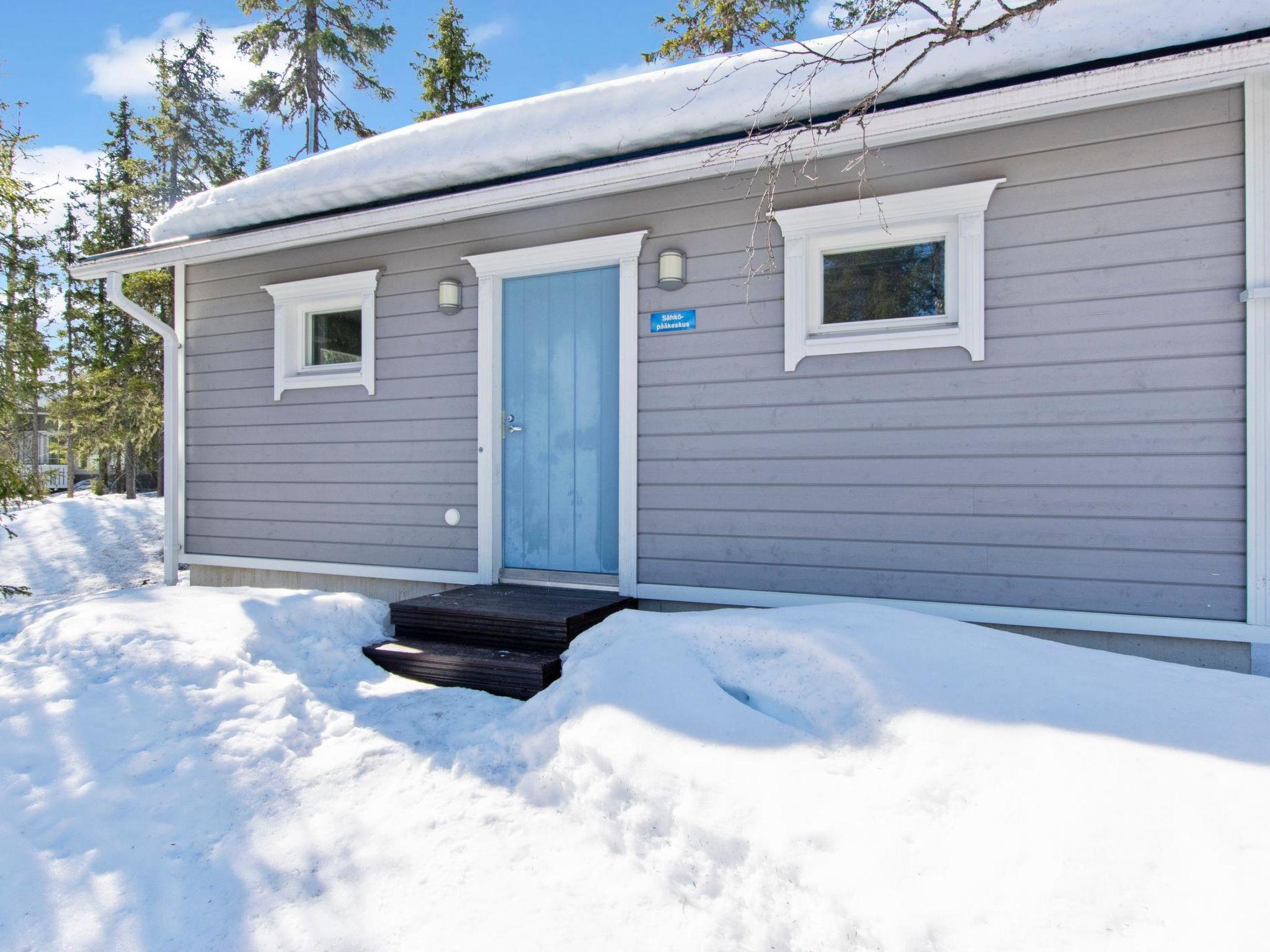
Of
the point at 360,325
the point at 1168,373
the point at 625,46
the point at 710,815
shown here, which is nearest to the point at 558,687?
the point at 710,815

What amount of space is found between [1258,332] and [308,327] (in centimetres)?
534

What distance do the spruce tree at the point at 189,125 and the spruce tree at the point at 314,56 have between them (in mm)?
2234

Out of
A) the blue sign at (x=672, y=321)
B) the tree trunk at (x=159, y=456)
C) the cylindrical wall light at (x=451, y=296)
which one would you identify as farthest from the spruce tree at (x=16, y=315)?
the tree trunk at (x=159, y=456)

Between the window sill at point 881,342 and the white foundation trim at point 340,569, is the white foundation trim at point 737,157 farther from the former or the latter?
the white foundation trim at point 340,569

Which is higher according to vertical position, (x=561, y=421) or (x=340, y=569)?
(x=561, y=421)

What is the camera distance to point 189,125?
13.6m

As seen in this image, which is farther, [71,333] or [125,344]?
[71,333]

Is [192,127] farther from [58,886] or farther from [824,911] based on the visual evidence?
[824,911]

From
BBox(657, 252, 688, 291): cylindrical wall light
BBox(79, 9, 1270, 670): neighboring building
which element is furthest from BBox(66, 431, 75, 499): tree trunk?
BBox(657, 252, 688, 291): cylindrical wall light

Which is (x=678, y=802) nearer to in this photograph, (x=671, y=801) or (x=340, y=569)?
(x=671, y=801)

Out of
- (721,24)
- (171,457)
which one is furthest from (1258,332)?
(721,24)

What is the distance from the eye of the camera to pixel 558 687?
2.56 meters

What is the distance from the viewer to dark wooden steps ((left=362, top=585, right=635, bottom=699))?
2936 mm

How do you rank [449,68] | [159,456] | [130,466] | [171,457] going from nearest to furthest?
1. [171,457]
2. [449,68]
3. [130,466]
4. [159,456]
